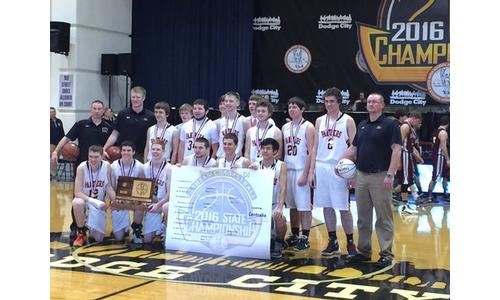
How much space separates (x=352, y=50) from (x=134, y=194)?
34.5 feet

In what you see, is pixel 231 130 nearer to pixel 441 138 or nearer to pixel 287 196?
pixel 287 196

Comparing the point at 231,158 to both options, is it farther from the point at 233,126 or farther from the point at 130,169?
the point at 130,169

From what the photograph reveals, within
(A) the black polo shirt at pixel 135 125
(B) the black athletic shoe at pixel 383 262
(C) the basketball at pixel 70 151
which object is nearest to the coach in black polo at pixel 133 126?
(A) the black polo shirt at pixel 135 125

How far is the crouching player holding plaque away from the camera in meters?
7.07

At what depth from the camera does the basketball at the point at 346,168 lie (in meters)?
6.78

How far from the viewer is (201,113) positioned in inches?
340

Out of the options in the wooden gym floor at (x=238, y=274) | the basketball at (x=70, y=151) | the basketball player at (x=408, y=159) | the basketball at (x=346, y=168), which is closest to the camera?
the wooden gym floor at (x=238, y=274)

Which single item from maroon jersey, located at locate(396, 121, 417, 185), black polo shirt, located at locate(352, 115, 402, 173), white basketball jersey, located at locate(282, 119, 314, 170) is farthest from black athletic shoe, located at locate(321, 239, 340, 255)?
maroon jersey, located at locate(396, 121, 417, 185)

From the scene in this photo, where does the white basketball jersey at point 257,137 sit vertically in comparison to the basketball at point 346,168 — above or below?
above

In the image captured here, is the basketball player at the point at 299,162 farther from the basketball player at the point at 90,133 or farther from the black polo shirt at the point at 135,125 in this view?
the basketball player at the point at 90,133

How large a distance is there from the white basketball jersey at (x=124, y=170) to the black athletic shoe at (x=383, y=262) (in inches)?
121

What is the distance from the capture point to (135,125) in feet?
27.2

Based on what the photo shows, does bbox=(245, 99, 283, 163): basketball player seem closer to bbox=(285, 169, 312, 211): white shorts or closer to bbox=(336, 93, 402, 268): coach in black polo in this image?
bbox=(285, 169, 312, 211): white shorts
